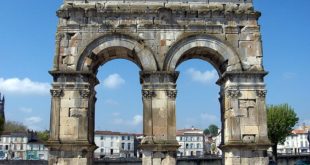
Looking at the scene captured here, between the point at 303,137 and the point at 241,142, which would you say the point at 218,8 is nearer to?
the point at 241,142

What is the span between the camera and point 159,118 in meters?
17.3

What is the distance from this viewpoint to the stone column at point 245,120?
17.5 meters

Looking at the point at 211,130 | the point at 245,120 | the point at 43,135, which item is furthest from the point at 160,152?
the point at 211,130

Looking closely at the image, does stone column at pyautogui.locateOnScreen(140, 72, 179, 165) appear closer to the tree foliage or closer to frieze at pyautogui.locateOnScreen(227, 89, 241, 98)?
frieze at pyautogui.locateOnScreen(227, 89, 241, 98)

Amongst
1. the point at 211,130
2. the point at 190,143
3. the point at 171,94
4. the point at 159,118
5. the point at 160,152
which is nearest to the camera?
the point at 160,152

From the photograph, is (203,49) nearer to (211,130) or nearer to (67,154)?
(67,154)

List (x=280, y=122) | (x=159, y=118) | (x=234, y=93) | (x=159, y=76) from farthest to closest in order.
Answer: (x=280, y=122) → (x=234, y=93) → (x=159, y=76) → (x=159, y=118)

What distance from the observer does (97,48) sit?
1803cm

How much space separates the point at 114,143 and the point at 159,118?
78.2m

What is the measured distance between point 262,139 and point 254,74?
2.85 meters

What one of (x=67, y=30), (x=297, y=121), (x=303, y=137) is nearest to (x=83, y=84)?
(x=67, y=30)

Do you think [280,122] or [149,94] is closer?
[149,94]

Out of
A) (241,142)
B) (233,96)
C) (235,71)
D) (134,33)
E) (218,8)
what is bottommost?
→ (241,142)

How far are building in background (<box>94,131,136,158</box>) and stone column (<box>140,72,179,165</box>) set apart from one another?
75.8 meters
